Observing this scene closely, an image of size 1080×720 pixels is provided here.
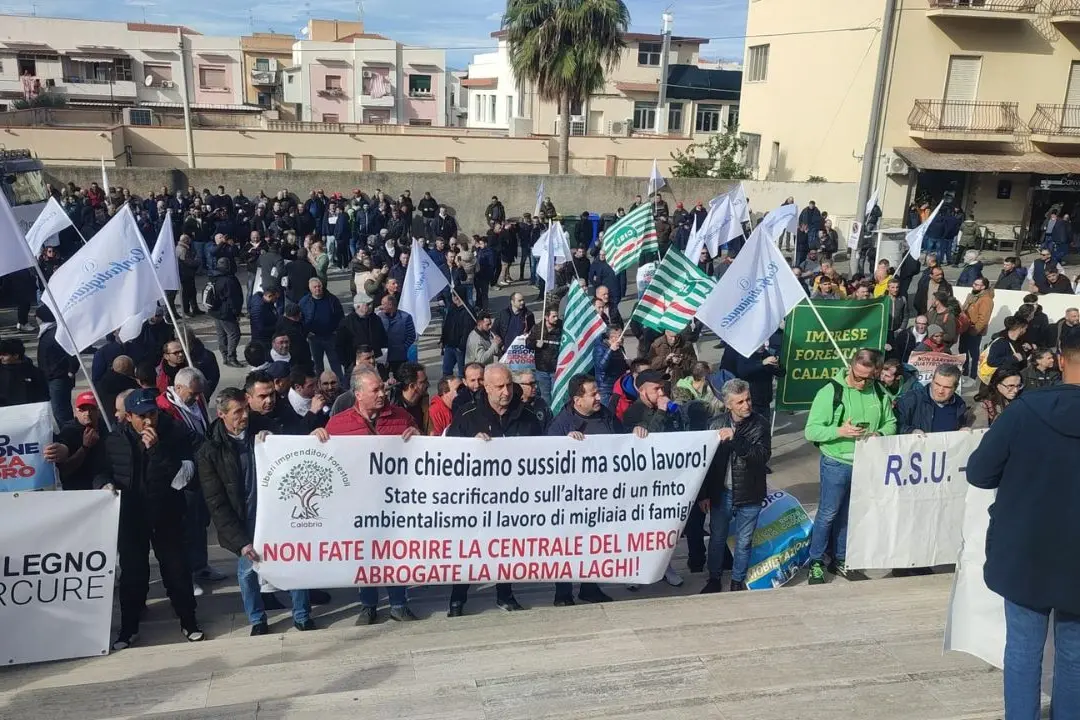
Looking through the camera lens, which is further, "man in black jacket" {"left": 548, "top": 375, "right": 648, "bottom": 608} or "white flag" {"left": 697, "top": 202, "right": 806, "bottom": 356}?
"white flag" {"left": 697, "top": 202, "right": 806, "bottom": 356}

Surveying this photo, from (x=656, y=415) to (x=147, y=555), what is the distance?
11.1 feet

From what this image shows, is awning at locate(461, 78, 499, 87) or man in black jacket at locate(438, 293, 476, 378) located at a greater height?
awning at locate(461, 78, 499, 87)

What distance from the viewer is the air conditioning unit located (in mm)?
27172

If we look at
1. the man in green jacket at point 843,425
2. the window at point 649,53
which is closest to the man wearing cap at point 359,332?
the man in green jacket at point 843,425

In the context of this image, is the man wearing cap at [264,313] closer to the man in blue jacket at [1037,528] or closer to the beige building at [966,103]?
the man in blue jacket at [1037,528]

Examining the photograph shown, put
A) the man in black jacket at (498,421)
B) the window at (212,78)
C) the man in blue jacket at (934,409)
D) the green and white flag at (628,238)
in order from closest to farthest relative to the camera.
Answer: the man in black jacket at (498,421) → the man in blue jacket at (934,409) → the green and white flag at (628,238) → the window at (212,78)

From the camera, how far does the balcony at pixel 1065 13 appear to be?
26094mm

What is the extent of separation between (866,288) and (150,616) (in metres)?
9.70

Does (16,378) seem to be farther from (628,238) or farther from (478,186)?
(478,186)

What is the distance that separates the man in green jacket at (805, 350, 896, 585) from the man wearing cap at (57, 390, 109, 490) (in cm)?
475

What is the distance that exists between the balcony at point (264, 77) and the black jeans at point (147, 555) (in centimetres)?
6969

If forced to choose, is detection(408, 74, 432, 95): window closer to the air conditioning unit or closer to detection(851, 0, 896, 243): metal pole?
the air conditioning unit

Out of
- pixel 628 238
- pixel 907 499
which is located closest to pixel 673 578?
pixel 907 499

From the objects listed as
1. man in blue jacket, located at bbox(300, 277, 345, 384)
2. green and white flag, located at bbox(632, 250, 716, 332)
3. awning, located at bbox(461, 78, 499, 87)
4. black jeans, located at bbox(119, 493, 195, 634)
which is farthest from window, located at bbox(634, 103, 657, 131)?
black jeans, located at bbox(119, 493, 195, 634)
